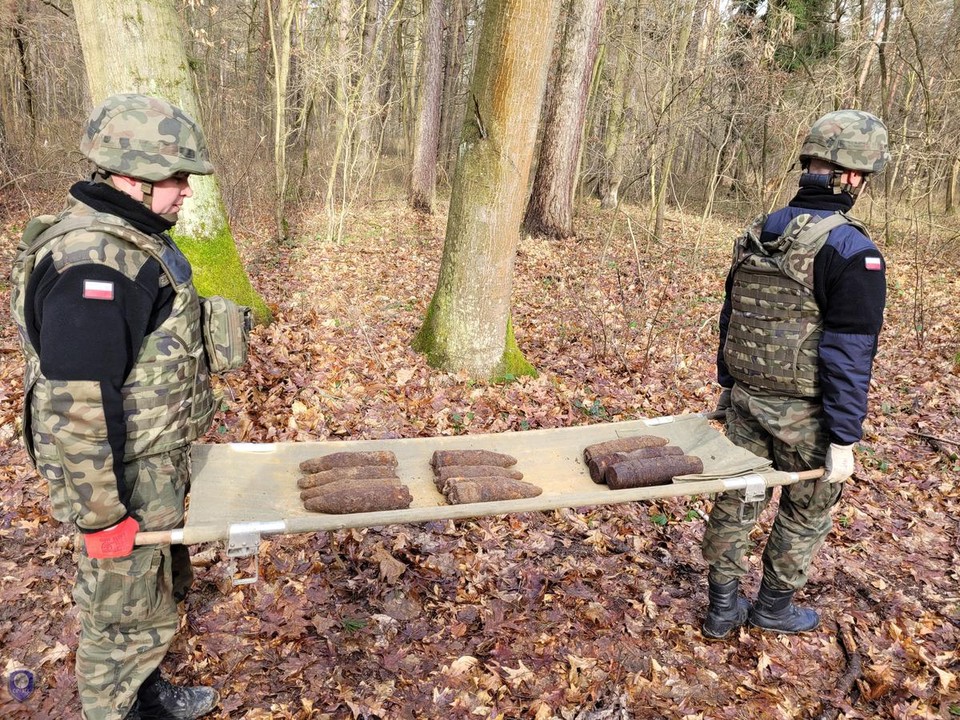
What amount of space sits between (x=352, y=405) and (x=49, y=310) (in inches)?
141

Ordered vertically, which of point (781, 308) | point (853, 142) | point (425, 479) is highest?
point (853, 142)

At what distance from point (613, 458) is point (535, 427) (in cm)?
212

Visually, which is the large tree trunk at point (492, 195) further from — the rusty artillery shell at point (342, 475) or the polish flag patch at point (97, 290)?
the polish flag patch at point (97, 290)

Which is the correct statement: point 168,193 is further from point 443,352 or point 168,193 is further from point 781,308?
point 443,352

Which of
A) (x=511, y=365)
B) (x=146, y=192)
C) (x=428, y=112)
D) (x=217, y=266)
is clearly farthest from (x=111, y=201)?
(x=428, y=112)

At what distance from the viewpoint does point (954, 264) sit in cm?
1176

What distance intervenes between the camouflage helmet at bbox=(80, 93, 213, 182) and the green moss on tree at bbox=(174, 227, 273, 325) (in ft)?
11.5

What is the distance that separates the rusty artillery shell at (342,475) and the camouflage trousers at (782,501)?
6.49 feet

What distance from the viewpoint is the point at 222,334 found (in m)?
2.71

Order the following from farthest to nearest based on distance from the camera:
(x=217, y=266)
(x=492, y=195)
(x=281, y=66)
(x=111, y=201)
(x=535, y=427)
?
(x=281, y=66) < (x=217, y=266) < (x=492, y=195) < (x=535, y=427) < (x=111, y=201)

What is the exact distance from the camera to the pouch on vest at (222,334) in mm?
2689

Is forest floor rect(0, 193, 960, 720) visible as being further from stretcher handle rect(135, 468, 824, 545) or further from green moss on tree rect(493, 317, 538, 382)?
stretcher handle rect(135, 468, 824, 545)

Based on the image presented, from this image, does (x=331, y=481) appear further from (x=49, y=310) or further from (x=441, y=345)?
(x=441, y=345)

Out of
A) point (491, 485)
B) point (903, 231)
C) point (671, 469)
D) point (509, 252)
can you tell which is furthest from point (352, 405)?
point (903, 231)
